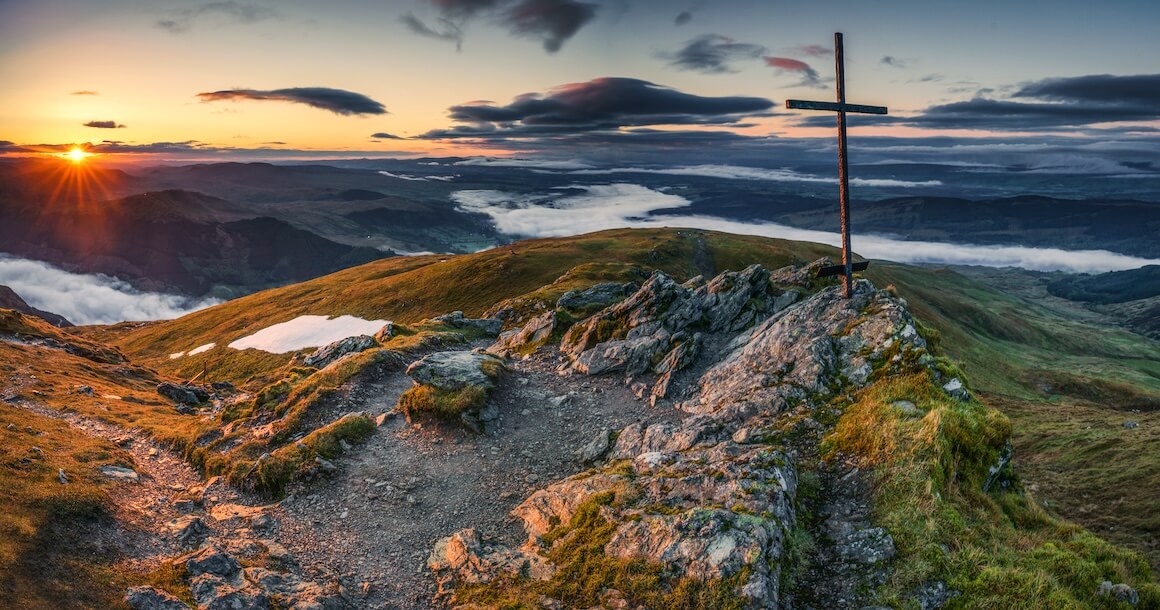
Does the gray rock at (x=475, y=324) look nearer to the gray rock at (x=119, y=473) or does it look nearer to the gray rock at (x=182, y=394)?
the gray rock at (x=182, y=394)

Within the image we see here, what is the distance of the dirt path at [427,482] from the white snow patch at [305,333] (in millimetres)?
82198

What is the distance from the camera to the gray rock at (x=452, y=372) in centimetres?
3481

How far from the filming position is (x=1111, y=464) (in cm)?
4750

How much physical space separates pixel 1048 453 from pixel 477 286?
4233 inches

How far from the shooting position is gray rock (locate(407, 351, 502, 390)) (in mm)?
34812

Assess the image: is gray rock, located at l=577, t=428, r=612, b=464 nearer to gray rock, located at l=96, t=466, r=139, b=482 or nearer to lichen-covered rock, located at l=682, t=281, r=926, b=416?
lichen-covered rock, located at l=682, t=281, r=926, b=416

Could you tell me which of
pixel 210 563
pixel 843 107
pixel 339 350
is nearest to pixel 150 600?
pixel 210 563

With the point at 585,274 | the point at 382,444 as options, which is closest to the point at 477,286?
the point at 585,274

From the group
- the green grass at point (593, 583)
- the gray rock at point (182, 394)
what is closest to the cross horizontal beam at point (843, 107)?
the green grass at point (593, 583)

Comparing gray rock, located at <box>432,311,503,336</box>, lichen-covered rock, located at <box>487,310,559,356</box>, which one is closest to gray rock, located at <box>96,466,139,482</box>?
lichen-covered rock, located at <box>487,310,559,356</box>

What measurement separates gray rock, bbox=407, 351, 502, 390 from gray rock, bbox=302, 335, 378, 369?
609 inches

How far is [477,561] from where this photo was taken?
21.2 m

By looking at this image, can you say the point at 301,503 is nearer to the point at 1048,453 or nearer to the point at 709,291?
the point at 709,291

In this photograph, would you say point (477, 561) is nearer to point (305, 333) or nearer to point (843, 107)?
point (843, 107)
